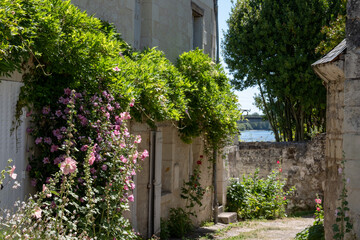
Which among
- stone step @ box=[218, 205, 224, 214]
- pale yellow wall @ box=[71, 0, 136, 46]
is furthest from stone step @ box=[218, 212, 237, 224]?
pale yellow wall @ box=[71, 0, 136, 46]

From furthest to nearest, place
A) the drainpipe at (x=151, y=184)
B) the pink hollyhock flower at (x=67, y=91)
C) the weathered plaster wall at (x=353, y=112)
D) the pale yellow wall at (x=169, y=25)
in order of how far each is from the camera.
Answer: the pale yellow wall at (x=169, y=25), the drainpipe at (x=151, y=184), the weathered plaster wall at (x=353, y=112), the pink hollyhock flower at (x=67, y=91)

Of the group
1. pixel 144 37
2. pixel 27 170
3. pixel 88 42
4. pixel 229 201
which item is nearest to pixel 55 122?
pixel 27 170

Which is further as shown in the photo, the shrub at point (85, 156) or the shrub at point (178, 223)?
the shrub at point (178, 223)

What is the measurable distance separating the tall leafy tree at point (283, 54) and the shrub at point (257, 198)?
14.8 feet

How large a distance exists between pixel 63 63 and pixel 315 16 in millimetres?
12177

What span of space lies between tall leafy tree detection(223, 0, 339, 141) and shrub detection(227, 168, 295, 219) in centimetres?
452

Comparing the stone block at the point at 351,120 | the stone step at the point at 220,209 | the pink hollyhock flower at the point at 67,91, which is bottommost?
the stone step at the point at 220,209

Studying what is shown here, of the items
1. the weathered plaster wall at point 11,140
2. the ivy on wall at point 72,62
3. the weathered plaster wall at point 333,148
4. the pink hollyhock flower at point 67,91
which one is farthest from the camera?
the weathered plaster wall at point 333,148

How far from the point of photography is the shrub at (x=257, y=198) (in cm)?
1090

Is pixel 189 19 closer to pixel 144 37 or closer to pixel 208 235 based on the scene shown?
pixel 144 37

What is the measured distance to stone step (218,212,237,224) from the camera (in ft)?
33.0

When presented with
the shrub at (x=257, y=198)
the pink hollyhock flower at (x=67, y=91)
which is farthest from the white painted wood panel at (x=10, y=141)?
the shrub at (x=257, y=198)

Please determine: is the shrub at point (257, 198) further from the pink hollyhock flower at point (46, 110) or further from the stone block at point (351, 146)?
the pink hollyhock flower at point (46, 110)

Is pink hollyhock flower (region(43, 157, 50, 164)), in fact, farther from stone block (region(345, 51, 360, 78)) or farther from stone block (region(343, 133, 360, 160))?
stone block (region(345, 51, 360, 78))
